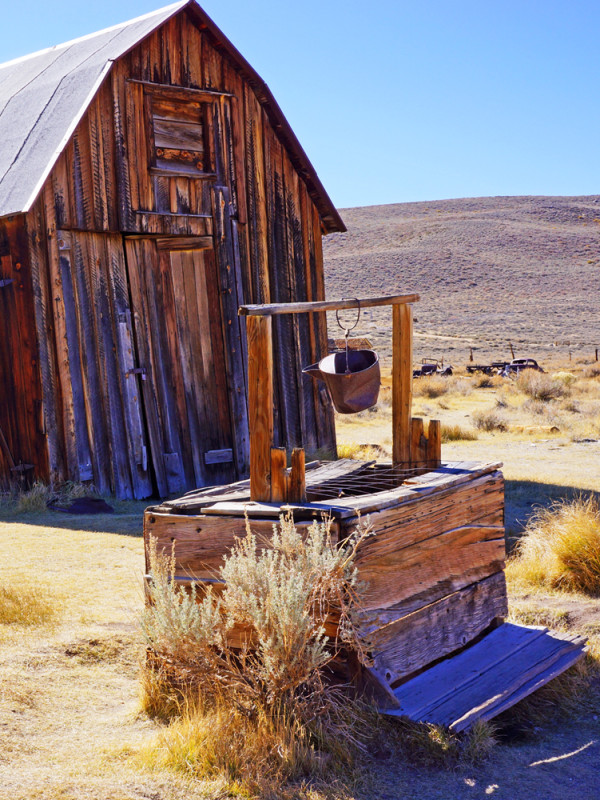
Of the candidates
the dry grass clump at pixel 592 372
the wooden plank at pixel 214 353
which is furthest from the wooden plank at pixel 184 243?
the dry grass clump at pixel 592 372

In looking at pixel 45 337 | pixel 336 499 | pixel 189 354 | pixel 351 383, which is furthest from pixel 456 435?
pixel 336 499

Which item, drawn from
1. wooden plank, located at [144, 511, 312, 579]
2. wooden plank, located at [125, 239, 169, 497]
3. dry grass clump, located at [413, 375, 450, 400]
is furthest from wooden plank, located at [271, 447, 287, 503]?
dry grass clump, located at [413, 375, 450, 400]

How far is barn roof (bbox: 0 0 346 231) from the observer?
378 inches

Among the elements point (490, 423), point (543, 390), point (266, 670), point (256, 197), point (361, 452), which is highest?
point (256, 197)

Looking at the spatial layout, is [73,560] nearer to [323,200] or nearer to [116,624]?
[116,624]

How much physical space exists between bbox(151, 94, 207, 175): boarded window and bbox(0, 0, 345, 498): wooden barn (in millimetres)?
20

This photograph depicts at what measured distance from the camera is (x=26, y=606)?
5527 mm

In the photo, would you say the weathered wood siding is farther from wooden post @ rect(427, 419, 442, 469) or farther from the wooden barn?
wooden post @ rect(427, 419, 442, 469)

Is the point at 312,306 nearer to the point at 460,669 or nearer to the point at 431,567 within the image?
the point at 431,567

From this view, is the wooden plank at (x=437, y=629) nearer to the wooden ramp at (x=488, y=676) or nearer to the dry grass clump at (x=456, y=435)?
the wooden ramp at (x=488, y=676)

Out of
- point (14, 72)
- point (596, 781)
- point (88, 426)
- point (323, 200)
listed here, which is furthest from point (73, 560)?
point (14, 72)

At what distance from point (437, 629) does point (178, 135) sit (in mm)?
7777

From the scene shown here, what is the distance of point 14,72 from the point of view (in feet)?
43.4

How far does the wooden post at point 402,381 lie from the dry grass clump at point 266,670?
1588 millimetres
